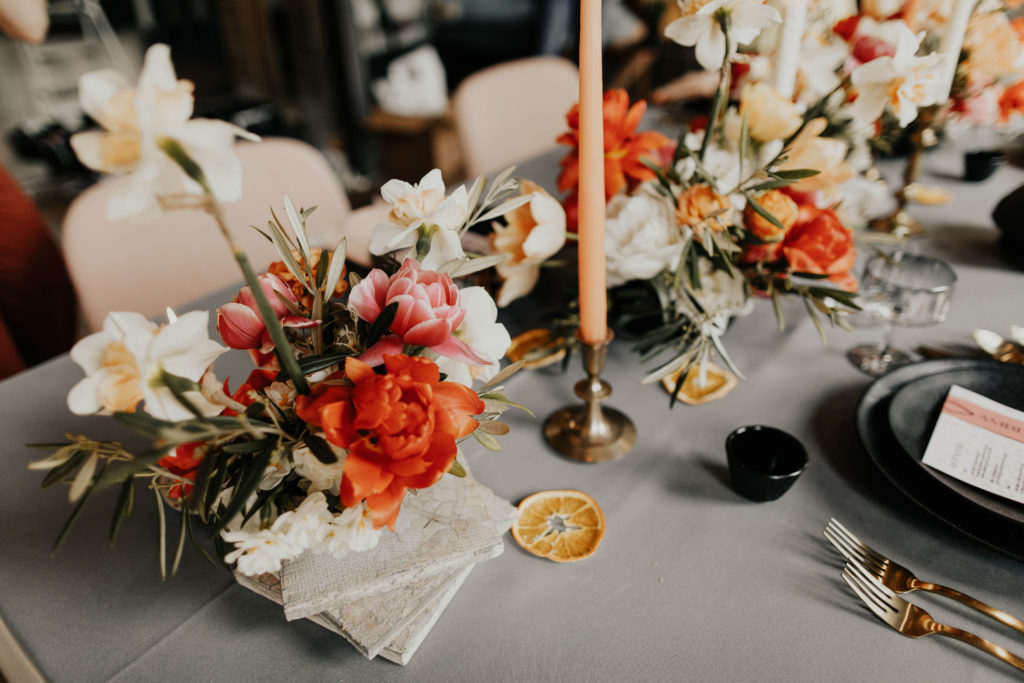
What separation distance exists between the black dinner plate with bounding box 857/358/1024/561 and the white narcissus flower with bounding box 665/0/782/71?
39 cm

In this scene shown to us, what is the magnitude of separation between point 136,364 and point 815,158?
648mm

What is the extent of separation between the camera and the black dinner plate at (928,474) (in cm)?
52

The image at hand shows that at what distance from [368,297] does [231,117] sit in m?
3.00

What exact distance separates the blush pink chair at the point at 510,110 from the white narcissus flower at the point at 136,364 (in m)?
1.22

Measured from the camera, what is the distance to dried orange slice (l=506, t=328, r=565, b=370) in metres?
0.76

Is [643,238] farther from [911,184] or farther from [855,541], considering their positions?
[911,184]

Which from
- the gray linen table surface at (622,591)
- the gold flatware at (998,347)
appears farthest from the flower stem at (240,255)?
the gold flatware at (998,347)

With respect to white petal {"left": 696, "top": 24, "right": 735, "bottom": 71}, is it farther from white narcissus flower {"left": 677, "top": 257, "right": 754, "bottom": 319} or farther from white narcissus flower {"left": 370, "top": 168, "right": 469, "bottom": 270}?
white narcissus flower {"left": 370, "top": 168, "right": 469, "bottom": 270}

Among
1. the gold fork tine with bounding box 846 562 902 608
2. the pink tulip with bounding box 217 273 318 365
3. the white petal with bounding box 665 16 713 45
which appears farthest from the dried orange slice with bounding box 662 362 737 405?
the pink tulip with bounding box 217 273 318 365

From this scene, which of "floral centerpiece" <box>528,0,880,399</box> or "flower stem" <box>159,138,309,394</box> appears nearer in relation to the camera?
"flower stem" <box>159,138,309,394</box>

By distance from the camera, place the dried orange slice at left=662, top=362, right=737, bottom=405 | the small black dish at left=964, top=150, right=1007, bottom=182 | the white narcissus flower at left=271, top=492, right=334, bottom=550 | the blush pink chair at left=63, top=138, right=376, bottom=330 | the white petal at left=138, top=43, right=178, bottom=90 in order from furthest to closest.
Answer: the small black dish at left=964, top=150, right=1007, bottom=182 → the blush pink chair at left=63, top=138, right=376, bottom=330 → the dried orange slice at left=662, top=362, right=737, bottom=405 → the white narcissus flower at left=271, top=492, right=334, bottom=550 → the white petal at left=138, top=43, right=178, bottom=90

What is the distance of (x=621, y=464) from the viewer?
65 centimetres

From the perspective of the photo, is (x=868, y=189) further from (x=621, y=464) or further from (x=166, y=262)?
(x=166, y=262)

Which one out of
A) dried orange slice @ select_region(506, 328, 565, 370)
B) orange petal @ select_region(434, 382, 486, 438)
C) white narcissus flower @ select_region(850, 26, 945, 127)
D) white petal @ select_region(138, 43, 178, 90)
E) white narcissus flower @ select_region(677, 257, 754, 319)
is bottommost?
dried orange slice @ select_region(506, 328, 565, 370)
